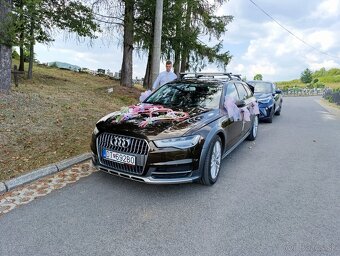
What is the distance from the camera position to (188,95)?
517cm

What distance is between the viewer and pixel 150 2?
38.0ft

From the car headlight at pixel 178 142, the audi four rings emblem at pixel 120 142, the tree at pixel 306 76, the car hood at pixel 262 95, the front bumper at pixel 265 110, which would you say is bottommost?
the audi four rings emblem at pixel 120 142

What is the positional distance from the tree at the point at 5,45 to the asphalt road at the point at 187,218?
5.35 meters

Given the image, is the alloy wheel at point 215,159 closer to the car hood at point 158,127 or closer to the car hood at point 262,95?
the car hood at point 158,127

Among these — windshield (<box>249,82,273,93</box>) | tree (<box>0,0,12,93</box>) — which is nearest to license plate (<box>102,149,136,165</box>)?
tree (<box>0,0,12,93</box>)

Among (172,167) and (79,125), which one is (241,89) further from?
(79,125)

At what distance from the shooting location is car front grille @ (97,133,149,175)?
11.9 feet

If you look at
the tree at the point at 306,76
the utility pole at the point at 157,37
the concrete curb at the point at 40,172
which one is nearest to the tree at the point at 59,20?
the utility pole at the point at 157,37

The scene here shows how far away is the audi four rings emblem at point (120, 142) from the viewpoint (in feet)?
12.3

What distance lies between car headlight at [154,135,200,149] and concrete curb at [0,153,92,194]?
193 centimetres

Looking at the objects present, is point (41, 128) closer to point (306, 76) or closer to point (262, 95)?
point (262, 95)

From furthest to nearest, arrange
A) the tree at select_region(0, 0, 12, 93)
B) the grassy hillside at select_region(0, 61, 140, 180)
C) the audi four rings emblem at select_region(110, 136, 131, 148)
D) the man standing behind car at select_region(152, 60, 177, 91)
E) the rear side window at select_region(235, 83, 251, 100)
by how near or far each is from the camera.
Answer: the man standing behind car at select_region(152, 60, 177, 91)
the tree at select_region(0, 0, 12, 93)
the rear side window at select_region(235, 83, 251, 100)
the grassy hillside at select_region(0, 61, 140, 180)
the audi four rings emblem at select_region(110, 136, 131, 148)

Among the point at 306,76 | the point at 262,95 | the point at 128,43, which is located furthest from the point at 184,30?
the point at 306,76

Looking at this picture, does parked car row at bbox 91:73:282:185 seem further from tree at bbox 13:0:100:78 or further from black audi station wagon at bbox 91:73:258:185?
tree at bbox 13:0:100:78
